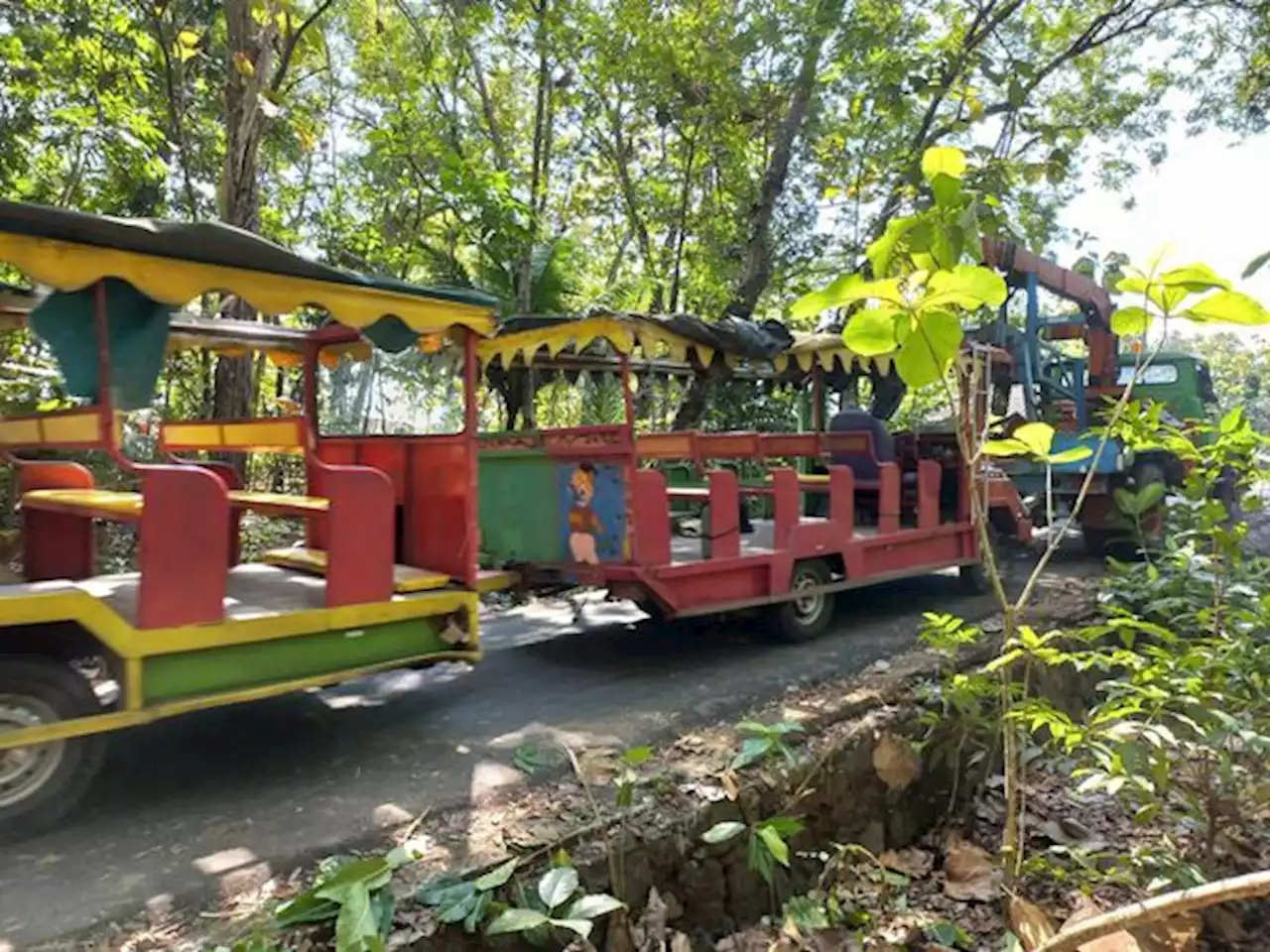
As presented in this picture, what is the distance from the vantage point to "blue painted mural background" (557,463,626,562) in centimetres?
524

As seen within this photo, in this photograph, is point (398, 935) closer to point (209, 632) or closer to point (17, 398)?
point (209, 632)

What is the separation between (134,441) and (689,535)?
6.22 metres

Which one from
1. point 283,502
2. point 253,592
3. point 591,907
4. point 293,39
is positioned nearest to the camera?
point 591,907

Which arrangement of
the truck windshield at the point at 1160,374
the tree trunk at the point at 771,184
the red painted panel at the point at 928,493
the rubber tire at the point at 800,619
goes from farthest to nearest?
the truck windshield at the point at 1160,374 < the tree trunk at the point at 771,184 < the red painted panel at the point at 928,493 < the rubber tire at the point at 800,619

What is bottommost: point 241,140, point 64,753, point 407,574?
point 64,753

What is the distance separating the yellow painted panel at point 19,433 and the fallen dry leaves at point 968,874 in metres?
4.68

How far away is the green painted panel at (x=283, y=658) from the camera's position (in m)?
3.40

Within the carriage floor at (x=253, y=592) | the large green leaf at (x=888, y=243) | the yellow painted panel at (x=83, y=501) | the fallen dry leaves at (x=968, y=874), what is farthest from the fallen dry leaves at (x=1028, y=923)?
the yellow painted panel at (x=83, y=501)

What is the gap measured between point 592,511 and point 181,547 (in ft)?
8.22

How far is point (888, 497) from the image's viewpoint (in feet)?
22.5

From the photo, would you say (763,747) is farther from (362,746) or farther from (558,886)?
(362,746)

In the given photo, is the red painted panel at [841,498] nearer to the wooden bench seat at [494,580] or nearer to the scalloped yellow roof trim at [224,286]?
the wooden bench seat at [494,580]

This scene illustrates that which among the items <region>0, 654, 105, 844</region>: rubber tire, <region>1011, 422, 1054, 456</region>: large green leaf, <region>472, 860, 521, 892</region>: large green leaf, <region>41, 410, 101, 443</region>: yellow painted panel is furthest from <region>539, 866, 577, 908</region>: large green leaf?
Result: <region>41, 410, 101, 443</region>: yellow painted panel

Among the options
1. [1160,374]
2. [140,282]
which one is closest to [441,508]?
[140,282]
